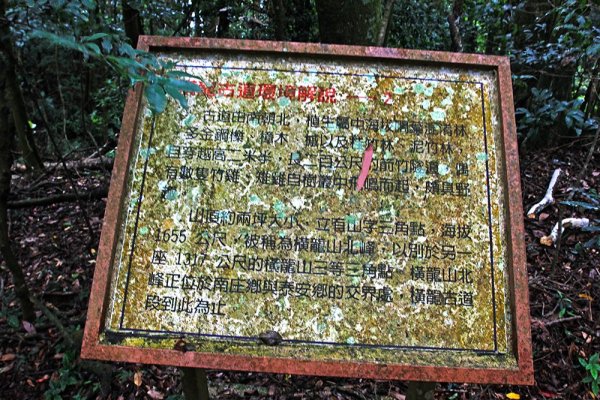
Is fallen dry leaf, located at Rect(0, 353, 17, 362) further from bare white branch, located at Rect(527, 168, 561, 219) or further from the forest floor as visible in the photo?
bare white branch, located at Rect(527, 168, 561, 219)

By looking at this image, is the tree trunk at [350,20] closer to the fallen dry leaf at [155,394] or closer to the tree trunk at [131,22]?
the tree trunk at [131,22]

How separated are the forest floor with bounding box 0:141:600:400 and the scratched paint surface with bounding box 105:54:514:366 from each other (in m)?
1.25

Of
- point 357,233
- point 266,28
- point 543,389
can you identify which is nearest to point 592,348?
point 543,389

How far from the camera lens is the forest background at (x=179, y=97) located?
9.17 feet

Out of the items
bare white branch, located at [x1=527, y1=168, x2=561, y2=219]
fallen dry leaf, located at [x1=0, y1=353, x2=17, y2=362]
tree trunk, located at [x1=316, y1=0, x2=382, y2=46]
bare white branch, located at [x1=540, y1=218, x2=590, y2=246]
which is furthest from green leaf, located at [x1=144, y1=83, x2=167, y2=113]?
bare white branch, located at [x1=527, y1=168, x2=561, y2=219]

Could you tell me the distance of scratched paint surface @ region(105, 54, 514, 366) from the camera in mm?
1946

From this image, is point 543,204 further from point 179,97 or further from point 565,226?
point 179,97

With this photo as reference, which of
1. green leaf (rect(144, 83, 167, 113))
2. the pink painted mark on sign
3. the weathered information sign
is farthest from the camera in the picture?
the pink painted mark on sign

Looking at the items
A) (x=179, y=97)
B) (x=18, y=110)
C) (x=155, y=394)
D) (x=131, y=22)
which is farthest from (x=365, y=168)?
(x=18, y=110)

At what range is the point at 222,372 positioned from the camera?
3199mm

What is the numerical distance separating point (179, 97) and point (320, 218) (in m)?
0.90

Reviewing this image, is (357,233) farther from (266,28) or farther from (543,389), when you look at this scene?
(266,28)

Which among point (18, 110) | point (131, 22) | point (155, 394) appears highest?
point (131, 22)

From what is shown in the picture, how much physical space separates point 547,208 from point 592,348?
1452mm
